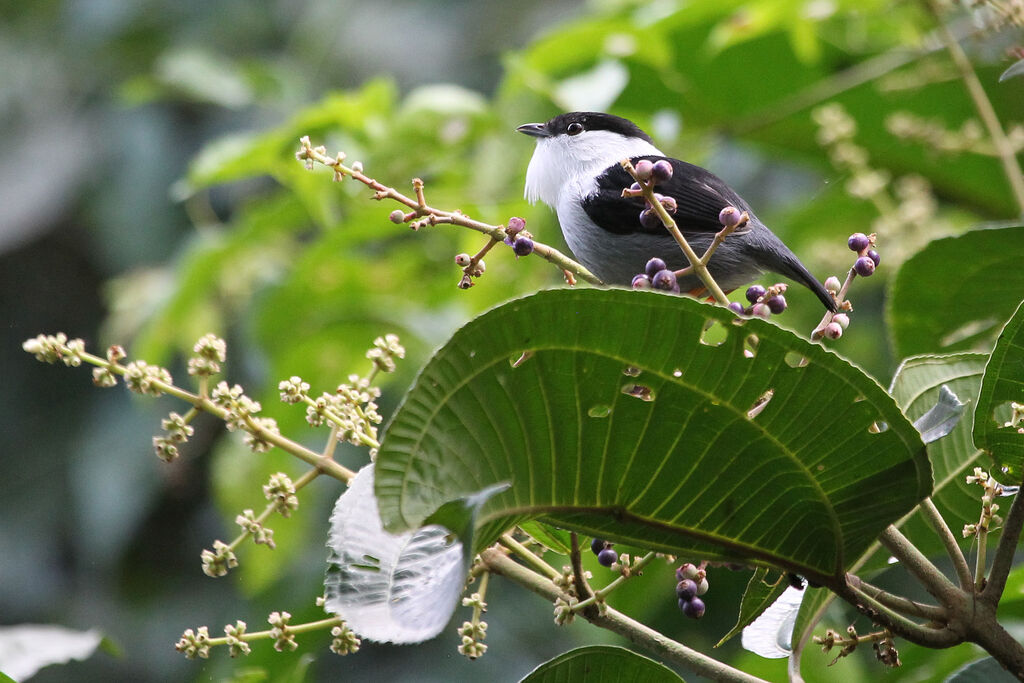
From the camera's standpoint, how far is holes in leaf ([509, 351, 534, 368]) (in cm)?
110

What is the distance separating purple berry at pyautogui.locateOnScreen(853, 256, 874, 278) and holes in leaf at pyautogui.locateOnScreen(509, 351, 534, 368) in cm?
50

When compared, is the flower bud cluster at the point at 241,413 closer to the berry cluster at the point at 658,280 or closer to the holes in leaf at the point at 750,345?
the berry cluster at the point at 658,280

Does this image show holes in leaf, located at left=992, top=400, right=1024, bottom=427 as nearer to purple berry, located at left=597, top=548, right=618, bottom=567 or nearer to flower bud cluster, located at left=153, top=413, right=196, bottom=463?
purple berry, located at left=597, top=548, right=618, bottom=567

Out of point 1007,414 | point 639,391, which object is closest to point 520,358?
point 639,391

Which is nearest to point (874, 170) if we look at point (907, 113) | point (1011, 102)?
point (907, 113)

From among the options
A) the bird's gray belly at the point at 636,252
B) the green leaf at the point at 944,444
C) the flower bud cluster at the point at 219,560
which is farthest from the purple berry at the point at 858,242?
the flower bud cluster at the point at 219,560

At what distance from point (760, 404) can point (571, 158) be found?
145 cm

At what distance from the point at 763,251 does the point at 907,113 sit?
130cm

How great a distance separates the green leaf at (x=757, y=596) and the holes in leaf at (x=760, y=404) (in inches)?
11.1

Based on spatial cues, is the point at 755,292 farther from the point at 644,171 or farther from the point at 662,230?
the point at 662,230

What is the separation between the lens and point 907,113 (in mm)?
3029

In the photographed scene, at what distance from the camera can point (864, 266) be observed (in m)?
1.35

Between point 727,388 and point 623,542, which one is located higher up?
point 727,388

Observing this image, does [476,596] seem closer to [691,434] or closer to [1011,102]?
[691,434]
